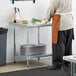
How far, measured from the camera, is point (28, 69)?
5145mm

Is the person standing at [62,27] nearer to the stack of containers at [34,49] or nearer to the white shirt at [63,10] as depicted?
the white shirt at [63,10]

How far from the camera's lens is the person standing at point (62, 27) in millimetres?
4945

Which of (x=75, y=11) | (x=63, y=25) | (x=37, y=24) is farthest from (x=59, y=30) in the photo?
(x=75, y=11)

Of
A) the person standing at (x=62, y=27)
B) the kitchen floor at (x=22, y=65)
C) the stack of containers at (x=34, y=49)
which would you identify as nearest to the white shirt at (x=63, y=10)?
the person standing at (x=62, y=27)

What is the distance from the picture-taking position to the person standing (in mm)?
4945

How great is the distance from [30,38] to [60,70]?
1.23 m

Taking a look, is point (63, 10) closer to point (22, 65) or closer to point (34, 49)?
point (34, 49)

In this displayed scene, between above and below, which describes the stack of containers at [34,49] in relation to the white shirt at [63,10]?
below

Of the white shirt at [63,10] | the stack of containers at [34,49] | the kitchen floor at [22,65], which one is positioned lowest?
the kitchen floor at [22,65]

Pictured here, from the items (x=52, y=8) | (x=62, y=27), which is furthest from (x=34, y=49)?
(x=52, y=8)

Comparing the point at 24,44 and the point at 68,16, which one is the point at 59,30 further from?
the point at 24,44

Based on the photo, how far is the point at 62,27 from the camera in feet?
16.3

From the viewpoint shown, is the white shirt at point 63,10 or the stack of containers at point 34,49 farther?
the stack of containers at point 34,49

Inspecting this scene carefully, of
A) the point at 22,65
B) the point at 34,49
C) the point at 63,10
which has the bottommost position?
the point at 22,65
